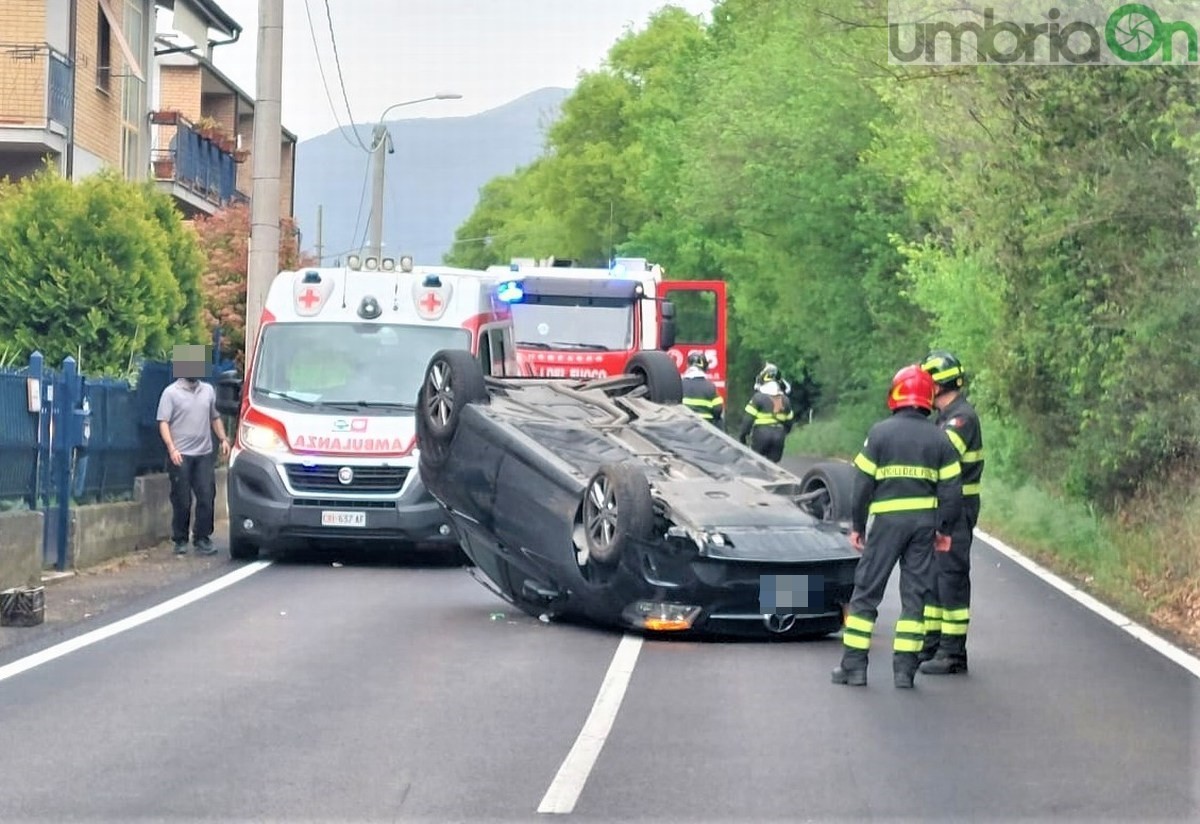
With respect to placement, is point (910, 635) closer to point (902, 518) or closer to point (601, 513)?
point (902, 518)

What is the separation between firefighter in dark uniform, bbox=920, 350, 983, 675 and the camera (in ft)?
38.8

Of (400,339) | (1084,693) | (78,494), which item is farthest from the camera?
(400,339)

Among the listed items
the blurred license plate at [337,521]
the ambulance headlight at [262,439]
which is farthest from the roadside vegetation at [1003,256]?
the ambulance headlight at [262,439]

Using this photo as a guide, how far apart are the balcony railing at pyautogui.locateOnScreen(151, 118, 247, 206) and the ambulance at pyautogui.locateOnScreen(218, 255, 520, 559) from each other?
77.6 feet

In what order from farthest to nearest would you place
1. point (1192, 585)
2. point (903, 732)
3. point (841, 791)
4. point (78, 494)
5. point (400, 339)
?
point (400, 339) → point (78, 494) → point (1192, 585) → point (903, 732) → point (841, 791)

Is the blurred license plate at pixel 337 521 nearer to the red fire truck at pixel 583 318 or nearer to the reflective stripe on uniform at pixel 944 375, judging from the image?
the reflective stripe on uniform at pixel 944 375

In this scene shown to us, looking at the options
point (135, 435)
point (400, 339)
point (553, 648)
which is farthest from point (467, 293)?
point (553, 648)

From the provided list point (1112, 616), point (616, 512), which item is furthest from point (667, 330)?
point (616, 512)

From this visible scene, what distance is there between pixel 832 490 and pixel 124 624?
15.5 ft

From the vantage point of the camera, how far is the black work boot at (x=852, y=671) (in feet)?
36.7

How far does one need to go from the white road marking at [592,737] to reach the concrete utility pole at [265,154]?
A: 11.9 metres

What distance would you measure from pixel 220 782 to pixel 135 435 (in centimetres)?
1156

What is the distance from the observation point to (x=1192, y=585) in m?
14.9

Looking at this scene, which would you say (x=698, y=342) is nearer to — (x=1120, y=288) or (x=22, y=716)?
(x=1120, y=288)
